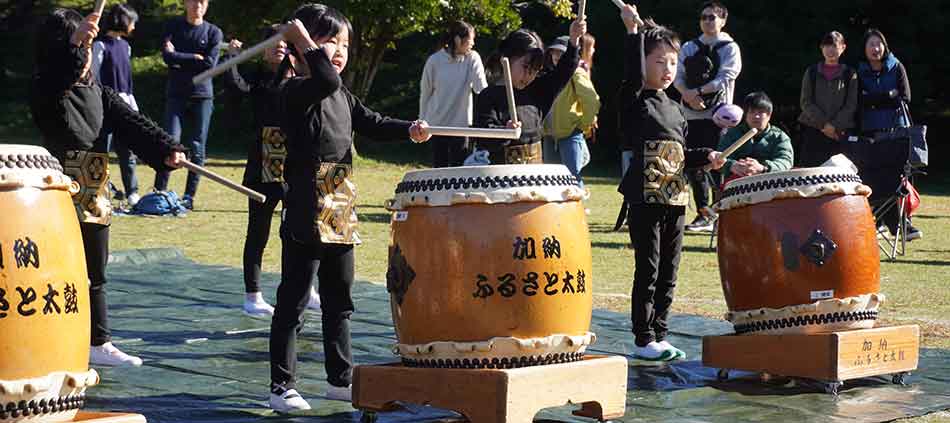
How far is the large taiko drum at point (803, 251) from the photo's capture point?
548cm

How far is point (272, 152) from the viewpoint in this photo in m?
6.69

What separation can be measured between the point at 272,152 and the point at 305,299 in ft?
6.12

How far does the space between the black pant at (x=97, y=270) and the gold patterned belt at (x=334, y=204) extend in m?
1.25

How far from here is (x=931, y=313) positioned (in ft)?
24.3

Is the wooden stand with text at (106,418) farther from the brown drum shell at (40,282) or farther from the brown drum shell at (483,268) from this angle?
the brown drum shell at (483,268)

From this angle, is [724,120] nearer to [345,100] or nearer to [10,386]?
[345,100]

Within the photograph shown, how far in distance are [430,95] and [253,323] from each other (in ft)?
13.9

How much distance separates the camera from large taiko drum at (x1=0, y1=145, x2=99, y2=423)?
3.71m

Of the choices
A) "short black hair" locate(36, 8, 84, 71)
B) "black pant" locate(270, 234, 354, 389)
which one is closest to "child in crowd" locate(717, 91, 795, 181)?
"black pant" locate(270, 234, 354, 389)

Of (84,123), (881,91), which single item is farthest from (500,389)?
(881,91)

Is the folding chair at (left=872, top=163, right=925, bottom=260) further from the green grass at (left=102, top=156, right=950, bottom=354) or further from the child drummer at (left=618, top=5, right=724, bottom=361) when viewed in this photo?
A: the child drummer at (left=618, top=5, right=724, bottom=361)

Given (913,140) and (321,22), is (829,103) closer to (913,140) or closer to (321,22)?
(913,140)

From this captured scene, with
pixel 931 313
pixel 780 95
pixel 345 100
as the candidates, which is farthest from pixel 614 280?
pixel 780 95

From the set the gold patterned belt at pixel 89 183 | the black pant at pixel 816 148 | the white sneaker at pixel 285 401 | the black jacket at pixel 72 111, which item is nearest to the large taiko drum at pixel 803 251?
the white sneaker at pixel 285 401
